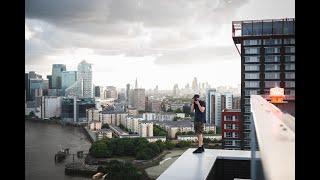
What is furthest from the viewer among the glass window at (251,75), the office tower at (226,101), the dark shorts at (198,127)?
the glass window at (251,75)

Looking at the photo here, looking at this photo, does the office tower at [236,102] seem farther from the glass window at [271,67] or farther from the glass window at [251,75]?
the glass window at [271,67]

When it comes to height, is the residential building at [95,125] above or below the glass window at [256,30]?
below

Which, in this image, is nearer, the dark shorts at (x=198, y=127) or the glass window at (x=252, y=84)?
the dark shorts at (x=198, y=127)

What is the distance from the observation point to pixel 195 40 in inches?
409

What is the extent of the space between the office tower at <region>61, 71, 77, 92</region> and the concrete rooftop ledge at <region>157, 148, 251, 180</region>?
6.57m

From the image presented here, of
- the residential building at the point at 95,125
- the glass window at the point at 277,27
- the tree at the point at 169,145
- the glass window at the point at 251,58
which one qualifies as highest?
the glass window at the point at 277,27

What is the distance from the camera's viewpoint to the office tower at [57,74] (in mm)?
9488

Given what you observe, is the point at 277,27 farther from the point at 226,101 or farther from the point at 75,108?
the point at 75,108

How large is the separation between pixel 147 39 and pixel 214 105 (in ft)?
9.74

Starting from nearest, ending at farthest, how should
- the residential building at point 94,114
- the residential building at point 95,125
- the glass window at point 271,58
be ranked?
the residential building at point 95,125, the residential building at point 94,114, the glass window at point 271,58

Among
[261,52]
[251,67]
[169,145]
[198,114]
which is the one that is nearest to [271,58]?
[261,52]

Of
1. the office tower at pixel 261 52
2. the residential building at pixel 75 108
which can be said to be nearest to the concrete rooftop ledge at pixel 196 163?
the residential building at pixel 75 108

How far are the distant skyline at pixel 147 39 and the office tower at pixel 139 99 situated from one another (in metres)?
0.25
